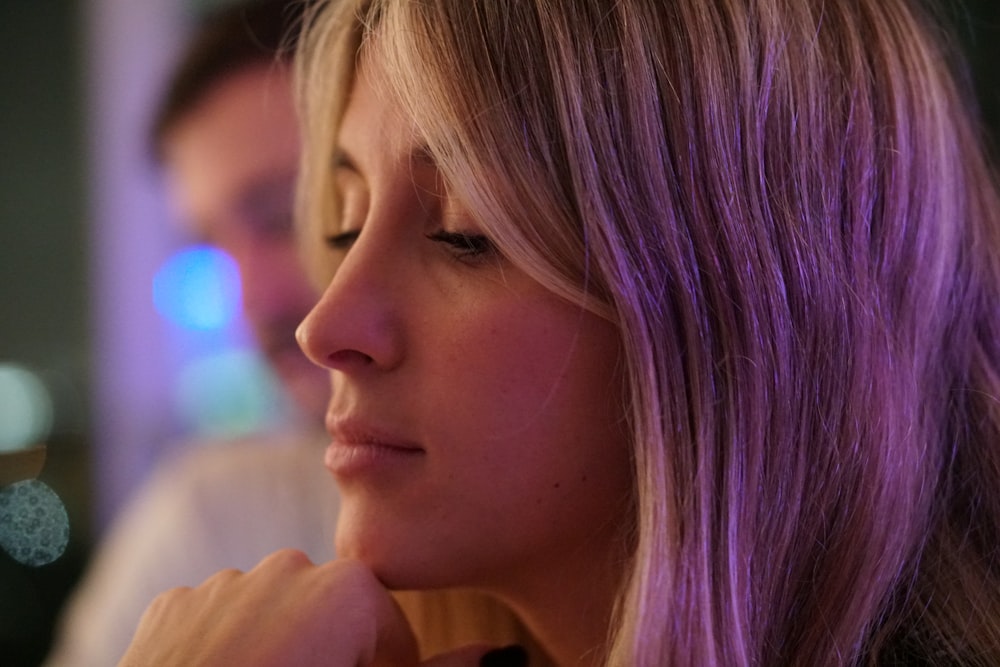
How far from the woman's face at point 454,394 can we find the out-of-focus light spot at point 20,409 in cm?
53

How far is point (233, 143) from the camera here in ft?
4.51

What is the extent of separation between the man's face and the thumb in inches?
24.8

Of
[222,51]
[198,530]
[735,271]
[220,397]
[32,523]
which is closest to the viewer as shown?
[735,271]

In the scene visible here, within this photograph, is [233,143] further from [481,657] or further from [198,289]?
[481,657]

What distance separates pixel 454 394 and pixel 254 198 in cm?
81

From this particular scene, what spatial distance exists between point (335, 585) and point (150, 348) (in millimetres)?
1134

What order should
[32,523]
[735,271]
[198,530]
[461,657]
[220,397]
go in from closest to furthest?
[735,271] < [461,657] < [32,523] < [198,530] < [220,397]

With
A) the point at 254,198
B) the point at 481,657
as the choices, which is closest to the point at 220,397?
the point at 254,198

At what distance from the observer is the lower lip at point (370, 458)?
2.34ft

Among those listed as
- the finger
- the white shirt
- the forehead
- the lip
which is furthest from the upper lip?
the white shirt

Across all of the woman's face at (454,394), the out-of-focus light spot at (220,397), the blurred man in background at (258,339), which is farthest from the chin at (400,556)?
the out-of-focus light spot at (220,397)

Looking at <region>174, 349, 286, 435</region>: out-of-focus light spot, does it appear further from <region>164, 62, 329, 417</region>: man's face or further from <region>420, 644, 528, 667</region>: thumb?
<region>420, 644, 528, 667</region>: thumb

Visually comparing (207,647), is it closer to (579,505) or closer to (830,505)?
(579,505)

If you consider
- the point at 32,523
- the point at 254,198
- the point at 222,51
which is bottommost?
the point at 32,523
